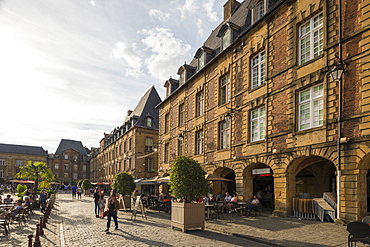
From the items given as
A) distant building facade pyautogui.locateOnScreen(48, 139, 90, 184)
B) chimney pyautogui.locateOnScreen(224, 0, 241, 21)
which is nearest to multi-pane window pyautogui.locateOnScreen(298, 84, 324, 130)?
chimney pyautogui.locateOnScreen(224, 0, 241, 21)

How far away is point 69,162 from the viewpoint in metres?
90.4

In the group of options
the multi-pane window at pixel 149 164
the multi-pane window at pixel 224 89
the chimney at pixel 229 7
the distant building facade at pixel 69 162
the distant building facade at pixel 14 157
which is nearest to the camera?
the multi-pane window at pixel 224 89

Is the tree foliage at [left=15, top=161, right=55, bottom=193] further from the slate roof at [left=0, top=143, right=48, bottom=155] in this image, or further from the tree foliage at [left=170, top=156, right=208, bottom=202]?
the slate roof at [left=0, top=143, right=48, bottom=155]

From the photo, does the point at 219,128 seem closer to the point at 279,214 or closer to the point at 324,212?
the point at 279,214

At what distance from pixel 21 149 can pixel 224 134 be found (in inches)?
3070

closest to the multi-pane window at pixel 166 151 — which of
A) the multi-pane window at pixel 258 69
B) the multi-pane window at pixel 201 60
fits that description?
the multi-pane window at pixel 201 60

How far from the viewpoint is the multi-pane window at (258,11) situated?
56.6 feet

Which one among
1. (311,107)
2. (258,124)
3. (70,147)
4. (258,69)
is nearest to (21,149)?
(70,147)

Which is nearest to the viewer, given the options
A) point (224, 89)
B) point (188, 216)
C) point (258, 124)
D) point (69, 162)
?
point (188, 216)

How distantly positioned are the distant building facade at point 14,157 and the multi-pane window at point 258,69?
77528mm

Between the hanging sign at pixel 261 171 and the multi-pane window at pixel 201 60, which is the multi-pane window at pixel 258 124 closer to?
the hanging sign at pixel 261 171

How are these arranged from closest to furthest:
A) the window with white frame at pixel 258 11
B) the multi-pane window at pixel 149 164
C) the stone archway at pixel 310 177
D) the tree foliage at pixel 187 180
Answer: the tree foliage at pixel 187 180, the stone archway at pixel 310 177, the window with white frame at pixel 258 11, the multi-pane window at pixel 149 164

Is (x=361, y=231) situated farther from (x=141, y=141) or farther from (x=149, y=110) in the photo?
(x=149, y=110)

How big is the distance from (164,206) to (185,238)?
1035cm
